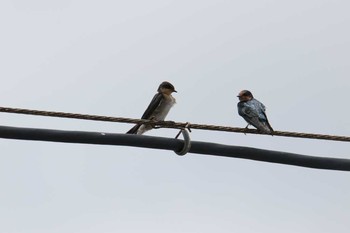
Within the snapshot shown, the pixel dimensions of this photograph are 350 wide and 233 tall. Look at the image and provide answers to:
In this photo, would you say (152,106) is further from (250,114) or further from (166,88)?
(250,114)

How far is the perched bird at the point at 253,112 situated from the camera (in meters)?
12.3

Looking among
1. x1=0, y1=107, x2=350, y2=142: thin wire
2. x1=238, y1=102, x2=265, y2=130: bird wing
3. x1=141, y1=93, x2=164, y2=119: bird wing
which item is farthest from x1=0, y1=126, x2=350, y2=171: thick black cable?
x1=141, y1=93, x2=164, y2=119: bird wing

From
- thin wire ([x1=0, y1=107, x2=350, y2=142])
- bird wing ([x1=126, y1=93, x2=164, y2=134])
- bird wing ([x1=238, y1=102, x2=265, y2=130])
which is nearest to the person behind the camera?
thin wire ([x1=0, y1=107, x2=350, y2=142])

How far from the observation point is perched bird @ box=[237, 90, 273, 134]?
12305mm

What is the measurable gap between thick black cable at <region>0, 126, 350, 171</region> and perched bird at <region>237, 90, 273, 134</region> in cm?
414

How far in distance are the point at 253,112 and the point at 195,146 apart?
542cm

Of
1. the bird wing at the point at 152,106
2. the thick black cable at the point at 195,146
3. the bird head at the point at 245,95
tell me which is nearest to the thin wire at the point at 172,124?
the thick black cable at the point at 195,146

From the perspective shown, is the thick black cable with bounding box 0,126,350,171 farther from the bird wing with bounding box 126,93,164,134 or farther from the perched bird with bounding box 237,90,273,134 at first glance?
the bird wing with bounding box 126,93,164,134

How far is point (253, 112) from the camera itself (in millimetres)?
12922

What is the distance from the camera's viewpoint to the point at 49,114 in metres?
7.38

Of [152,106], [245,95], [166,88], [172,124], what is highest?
[245,95]

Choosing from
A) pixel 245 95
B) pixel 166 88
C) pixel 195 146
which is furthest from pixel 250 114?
pixel 195 146

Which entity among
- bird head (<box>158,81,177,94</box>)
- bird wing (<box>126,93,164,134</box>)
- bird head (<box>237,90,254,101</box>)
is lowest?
bird wing (<box>126,93,164,134</box>)

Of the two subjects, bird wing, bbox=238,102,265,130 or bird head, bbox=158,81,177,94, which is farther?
bird head, bbox=158,81,177,94
